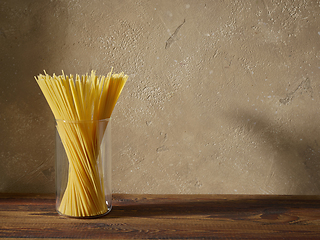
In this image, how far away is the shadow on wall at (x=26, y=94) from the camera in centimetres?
84

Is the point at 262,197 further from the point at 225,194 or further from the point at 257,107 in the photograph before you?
the point at 257,107

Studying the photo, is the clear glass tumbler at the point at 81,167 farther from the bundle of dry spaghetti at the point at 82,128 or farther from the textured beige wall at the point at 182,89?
the textured beige wall at the point at 182,89

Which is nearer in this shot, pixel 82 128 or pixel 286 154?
pixel 82 128

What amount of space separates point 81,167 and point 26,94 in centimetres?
33

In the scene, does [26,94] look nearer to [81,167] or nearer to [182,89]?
[81,167]

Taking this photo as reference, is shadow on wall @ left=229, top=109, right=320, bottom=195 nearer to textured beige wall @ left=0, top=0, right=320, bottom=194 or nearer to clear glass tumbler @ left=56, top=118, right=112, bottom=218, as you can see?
textured beige wall @ left=0, top=0, right=320, bottom=194

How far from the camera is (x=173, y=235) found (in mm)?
614

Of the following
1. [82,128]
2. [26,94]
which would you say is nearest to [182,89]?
[82,128]

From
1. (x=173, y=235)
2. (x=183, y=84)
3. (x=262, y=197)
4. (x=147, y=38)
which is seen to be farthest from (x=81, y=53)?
(x=262, y=197)

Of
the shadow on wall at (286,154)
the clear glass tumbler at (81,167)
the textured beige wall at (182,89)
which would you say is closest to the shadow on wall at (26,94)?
the textured beige wall at (182,89)

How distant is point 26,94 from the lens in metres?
0.85

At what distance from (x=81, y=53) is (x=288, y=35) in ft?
1.93

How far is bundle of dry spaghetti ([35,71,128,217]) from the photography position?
0.65 m

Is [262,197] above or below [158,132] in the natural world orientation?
below
